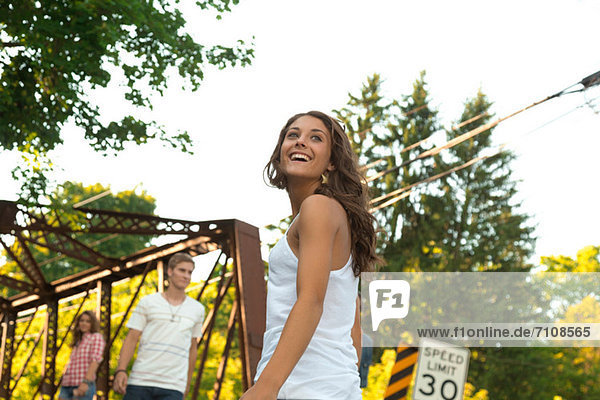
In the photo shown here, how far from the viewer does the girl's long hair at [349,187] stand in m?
2.22

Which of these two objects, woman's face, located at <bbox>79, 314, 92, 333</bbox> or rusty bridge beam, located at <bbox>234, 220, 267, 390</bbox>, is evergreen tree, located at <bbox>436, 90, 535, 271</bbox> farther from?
woman's face, located at <bbox>79, 314, 92, 333</bbox>

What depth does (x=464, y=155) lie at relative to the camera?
1625 inches

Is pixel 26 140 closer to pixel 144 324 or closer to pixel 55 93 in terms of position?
pixel 55 93

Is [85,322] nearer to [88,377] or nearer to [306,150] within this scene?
[88,377]

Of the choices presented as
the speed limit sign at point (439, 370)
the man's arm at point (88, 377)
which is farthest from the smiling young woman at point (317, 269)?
the man's arm at point (88, 377)

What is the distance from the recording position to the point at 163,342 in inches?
270

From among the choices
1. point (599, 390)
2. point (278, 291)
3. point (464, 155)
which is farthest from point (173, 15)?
point (599, 390)

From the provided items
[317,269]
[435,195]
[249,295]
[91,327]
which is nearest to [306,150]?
[317,269]

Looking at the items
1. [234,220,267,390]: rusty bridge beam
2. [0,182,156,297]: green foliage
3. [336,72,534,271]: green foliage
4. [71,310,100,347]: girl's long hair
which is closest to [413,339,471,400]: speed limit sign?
[234,220,267,390]: rusty bridge beam

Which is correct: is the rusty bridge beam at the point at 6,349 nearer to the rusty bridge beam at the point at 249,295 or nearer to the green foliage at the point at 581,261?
the rusty bridge beam at the point at 249,295

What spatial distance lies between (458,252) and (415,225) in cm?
247

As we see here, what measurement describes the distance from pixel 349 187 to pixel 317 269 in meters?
0.45

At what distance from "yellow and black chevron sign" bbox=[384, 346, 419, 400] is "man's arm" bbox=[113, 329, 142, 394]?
2666 millimetres

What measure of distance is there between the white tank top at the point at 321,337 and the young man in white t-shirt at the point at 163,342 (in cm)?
478
